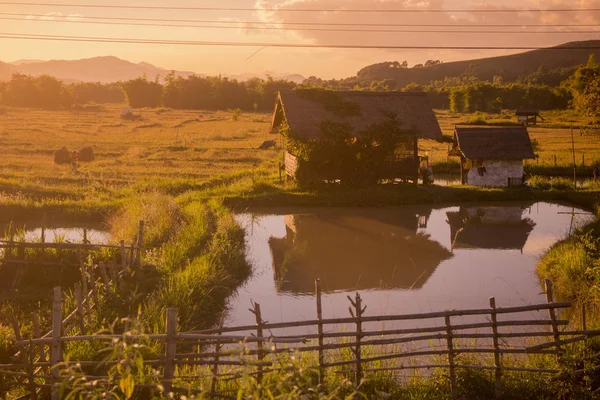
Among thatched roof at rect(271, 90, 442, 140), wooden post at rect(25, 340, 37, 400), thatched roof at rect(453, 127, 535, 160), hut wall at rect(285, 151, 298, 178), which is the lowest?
wooden post at rect(25, 340, 37, 400)

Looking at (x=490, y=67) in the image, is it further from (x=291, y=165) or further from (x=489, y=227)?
(x=489, y=227)

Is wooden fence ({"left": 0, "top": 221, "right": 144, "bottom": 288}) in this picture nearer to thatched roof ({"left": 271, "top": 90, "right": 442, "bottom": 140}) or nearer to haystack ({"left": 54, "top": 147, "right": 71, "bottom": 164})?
thatched roof ({"left": 271, "top": 90, "right": 442, "bottom": 140})

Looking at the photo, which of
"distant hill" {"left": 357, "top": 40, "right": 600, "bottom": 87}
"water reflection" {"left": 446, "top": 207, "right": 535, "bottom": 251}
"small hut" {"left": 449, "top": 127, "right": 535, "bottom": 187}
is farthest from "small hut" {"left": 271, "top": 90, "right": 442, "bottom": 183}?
"distant hill" {"left": 357, "top": 40, "right": 600, "bottom": 87}

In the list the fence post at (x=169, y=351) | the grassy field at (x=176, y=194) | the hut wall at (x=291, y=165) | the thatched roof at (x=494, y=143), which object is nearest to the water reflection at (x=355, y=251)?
the grassy field at (x=176, y=194)

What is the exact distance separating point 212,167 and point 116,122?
26.7m

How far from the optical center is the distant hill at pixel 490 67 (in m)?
123

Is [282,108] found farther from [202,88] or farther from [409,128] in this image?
[202,88]

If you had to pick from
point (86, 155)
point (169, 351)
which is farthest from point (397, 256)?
point (86, 155)

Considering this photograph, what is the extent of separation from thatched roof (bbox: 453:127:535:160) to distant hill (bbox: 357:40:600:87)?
99254mm

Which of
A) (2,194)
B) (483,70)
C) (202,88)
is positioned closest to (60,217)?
(2,194)

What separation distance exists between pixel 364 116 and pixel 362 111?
322 mm

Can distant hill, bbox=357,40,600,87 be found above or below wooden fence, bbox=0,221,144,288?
above

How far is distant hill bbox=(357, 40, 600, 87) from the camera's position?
12288 centimetres

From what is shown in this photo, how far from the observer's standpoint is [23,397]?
7.05m
